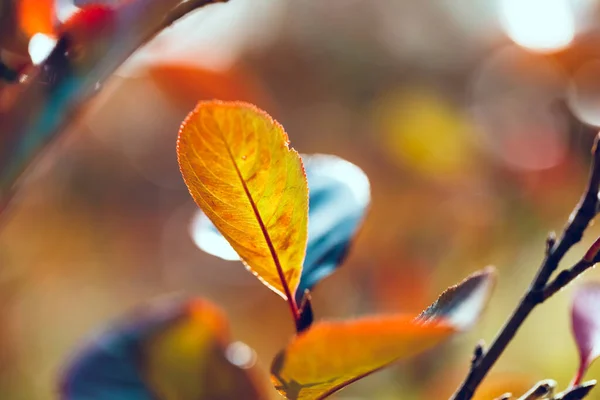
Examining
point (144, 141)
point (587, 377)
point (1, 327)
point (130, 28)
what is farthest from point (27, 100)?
point (144, 141)

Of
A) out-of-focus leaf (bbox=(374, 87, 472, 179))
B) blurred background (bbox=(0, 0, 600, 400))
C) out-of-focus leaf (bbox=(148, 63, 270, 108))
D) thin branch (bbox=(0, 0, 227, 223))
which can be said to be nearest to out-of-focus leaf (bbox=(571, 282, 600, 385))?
blurred background (bbox=(0, 0, 600, 400))

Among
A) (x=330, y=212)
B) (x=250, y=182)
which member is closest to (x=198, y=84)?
(x=330, y=212)

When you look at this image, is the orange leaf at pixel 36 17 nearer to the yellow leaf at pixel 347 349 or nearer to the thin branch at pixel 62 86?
the thin branch at pixel 62 86

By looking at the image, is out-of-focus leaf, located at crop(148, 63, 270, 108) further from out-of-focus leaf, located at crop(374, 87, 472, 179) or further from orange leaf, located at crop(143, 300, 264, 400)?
out-of-focus leaf, located at crop(374, 87, 472, 179)

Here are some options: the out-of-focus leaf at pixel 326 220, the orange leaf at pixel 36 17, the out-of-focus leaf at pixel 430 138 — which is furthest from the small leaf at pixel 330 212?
the out-of-focus leaf at pixel 430 138

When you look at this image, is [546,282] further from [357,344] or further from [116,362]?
[116,362]
